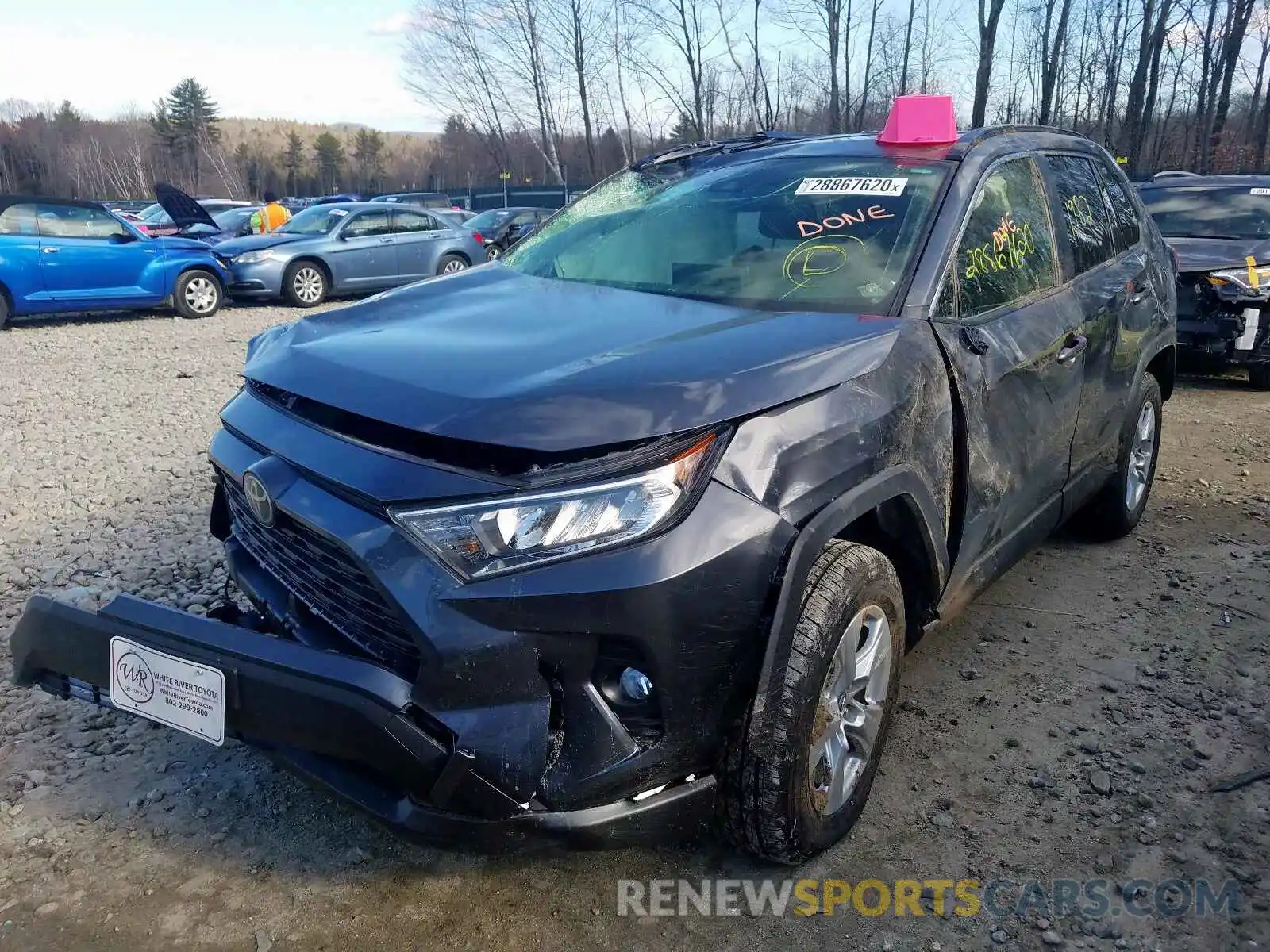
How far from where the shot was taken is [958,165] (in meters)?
3.03

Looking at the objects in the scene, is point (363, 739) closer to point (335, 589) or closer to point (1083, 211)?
point (335, 589)

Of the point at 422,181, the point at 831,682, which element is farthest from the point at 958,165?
the point at 422,181

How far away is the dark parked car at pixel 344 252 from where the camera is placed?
12.7 m

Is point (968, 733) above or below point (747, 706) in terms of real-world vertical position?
below

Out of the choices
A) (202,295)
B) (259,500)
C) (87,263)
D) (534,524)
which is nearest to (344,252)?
(202,295)

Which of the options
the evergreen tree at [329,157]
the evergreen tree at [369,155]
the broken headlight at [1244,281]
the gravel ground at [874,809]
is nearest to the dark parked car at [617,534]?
the gravel ground at [874,809]

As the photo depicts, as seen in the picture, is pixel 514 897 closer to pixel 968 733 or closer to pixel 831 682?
pixel 831 682

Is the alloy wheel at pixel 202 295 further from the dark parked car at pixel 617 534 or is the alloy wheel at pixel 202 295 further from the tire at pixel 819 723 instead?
the tire at pixel 819 723

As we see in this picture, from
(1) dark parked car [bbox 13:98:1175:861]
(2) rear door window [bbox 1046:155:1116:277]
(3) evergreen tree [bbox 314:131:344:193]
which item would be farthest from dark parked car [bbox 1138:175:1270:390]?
(3) evergreen tree [bbox 314:131:344:193]

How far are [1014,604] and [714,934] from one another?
7.51 feet

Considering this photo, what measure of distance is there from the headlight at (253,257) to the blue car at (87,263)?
1.47 feet

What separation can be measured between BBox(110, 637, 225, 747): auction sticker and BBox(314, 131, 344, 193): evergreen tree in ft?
255

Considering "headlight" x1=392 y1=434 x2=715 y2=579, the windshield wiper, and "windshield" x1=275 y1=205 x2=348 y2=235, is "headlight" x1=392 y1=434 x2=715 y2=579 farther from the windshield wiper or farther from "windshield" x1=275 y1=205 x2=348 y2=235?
"windshield" x1=275 y1=205 x2=348 y2=235

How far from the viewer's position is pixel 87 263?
35.9ft
